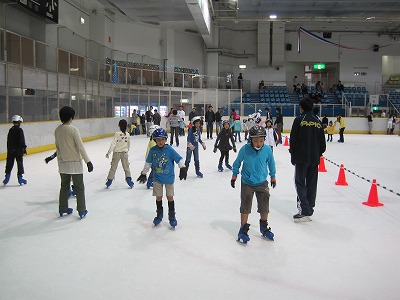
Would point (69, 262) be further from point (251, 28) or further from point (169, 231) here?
Answer: point (251, 28)

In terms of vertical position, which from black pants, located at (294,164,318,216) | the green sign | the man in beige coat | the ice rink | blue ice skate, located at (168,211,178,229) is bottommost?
the ice rink

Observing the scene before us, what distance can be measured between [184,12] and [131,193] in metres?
17.3

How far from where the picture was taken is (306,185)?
18.5 feet

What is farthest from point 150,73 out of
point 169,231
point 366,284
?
point 366,284

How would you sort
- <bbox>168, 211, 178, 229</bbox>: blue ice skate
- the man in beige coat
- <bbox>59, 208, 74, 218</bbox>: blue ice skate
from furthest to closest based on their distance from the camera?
<bbox>59, 208, 74, 218</bbox>: blue ice skate < the man in beige coat < <bbox>168, 211, 178, 229</bbox>: blue ice skate

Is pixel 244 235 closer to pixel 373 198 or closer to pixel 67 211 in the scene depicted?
pixel 67 211

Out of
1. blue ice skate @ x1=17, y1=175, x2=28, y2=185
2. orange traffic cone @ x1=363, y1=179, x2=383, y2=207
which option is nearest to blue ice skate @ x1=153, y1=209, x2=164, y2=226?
orange traffic cone @ x1=363, y1=179, x2=383, y2=207

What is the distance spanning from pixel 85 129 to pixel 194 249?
15.2 m

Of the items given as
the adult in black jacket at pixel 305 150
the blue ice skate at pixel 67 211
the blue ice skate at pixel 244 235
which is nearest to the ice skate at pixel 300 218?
the adult in black jacket at pixel 305 150

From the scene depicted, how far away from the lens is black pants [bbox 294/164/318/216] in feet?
18.0

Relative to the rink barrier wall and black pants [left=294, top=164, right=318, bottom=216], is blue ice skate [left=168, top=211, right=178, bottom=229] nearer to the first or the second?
black pants [left=294, top=164, right=318, bottom=216]

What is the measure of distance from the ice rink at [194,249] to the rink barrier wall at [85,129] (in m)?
5.94

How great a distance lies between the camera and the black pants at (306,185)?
550 centimetres

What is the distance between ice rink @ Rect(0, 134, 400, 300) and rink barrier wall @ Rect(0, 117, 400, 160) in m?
5.94
